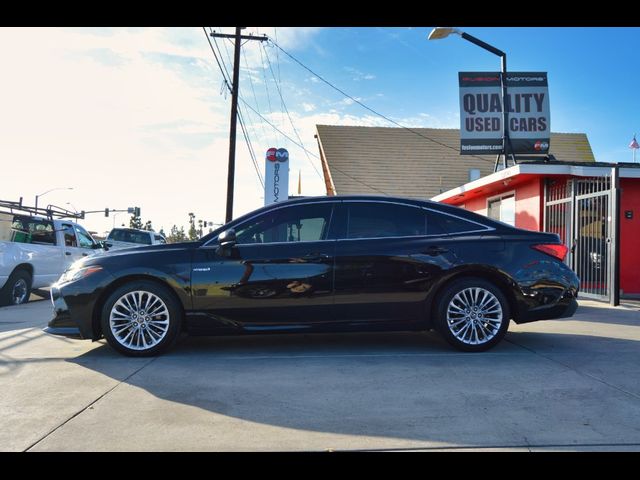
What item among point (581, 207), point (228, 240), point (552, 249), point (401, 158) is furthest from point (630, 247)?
point (401, 158)

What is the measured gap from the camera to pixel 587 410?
11.8 feet

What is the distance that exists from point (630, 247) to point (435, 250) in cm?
836

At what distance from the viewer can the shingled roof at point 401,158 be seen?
23906 mm

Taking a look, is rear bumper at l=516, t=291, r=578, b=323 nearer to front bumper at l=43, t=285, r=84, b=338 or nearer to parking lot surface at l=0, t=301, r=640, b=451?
parking lot surface at l=0, t=301, r=640, b=451

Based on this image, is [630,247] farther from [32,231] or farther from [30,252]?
[32,231]

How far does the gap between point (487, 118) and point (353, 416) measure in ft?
42.4

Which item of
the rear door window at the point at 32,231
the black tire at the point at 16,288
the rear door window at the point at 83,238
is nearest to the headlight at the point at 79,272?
the black tire at the point at 16,288

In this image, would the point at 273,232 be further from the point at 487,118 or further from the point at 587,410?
the point at 487,118

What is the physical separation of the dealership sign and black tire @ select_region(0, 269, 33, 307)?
11779 millimetres

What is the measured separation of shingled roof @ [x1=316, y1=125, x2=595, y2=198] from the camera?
78.4ft

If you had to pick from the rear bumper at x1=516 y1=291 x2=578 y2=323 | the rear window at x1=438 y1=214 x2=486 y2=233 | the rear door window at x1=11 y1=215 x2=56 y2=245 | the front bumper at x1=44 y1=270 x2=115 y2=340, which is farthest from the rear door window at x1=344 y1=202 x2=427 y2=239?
the rear door window at x1=11 y1=215 x2=56 y2=245

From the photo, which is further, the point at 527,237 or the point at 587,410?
the point at 527,237

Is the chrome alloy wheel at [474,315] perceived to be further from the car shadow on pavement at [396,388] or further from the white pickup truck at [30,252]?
the white pickup truck at [30,252]
